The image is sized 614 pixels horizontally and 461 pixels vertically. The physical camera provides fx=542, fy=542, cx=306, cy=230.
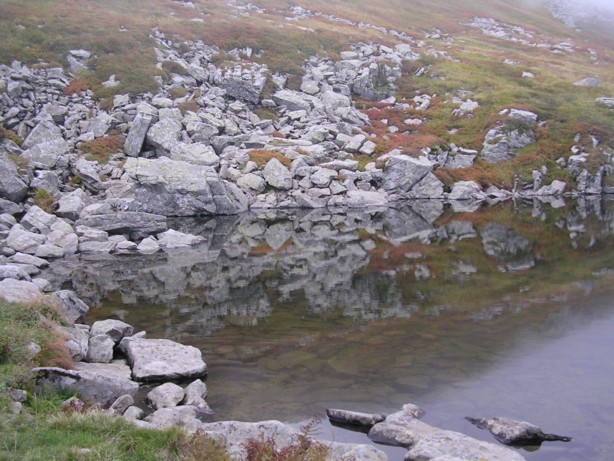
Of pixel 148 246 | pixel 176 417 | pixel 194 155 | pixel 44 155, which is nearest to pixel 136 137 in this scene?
pixel 194 155

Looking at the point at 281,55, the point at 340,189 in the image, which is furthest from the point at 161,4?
the point at 340,189

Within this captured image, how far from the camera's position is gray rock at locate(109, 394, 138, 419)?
11.4 m

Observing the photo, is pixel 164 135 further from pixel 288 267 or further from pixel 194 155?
pixel 288 267

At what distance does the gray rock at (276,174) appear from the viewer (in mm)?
48688

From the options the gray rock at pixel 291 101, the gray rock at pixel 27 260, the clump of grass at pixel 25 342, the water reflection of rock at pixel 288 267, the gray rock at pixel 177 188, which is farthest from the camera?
the gray rock at pixel 291 101

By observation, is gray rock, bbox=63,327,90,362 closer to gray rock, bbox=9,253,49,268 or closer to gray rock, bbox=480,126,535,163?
gray rock, bbox=9,253,49,268

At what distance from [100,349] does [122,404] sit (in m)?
3.65

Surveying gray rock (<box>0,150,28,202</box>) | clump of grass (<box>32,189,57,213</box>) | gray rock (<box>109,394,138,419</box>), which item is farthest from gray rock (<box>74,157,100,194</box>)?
gray rock (<box>109,394,138,419</box>)

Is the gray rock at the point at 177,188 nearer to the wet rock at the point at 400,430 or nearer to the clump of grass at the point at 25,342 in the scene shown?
the clump of grass at the point at 25,342

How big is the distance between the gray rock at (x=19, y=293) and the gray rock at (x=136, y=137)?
3378 centimetres

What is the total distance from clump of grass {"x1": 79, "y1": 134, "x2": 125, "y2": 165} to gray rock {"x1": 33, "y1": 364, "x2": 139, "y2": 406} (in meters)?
37.3

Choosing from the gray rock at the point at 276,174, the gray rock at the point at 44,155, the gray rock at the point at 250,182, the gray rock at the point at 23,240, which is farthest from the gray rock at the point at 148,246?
the gray rock at the point at 276,174

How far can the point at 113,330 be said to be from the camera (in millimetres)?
15906

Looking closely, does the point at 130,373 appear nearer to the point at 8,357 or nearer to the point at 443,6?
the point at 8,357
